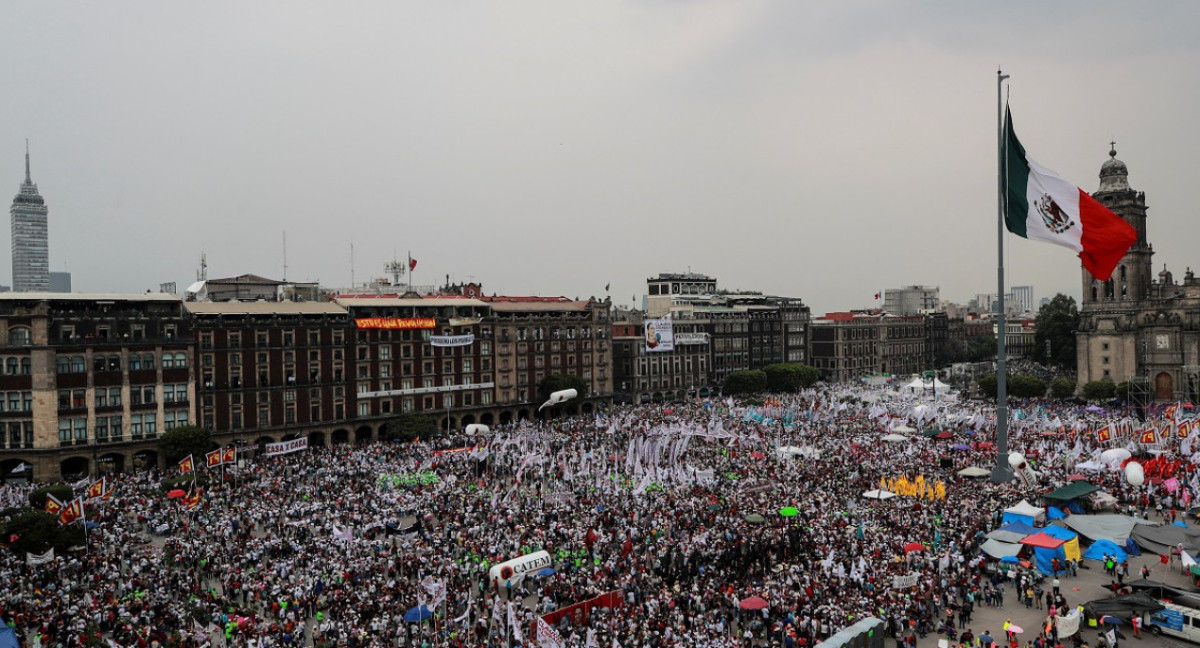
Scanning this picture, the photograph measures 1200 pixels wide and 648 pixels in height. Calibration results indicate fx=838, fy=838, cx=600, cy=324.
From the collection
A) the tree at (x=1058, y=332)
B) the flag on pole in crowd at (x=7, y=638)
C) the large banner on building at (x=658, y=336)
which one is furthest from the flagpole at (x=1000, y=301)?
the tree at (x=1058, y=332)

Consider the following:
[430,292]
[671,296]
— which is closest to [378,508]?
[430,292]

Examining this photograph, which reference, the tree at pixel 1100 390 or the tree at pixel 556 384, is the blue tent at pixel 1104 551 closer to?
the tree at pixel 556 384

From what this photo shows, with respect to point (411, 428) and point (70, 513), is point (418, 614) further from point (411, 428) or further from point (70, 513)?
point (411, 428)

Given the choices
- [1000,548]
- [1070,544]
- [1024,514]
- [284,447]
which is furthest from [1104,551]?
[284,447]

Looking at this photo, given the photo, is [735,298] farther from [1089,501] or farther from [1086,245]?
[1086,245]

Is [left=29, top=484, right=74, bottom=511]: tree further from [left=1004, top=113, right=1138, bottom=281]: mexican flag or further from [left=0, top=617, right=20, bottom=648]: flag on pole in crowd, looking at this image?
[left=1004, top=113, right=1138, bottom=281]: mexican flag

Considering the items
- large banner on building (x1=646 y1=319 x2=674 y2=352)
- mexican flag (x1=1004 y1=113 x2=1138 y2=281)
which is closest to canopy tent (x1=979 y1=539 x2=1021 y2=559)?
mexican flag (x1=1004 y1=113 x2=1138 y2=281)
